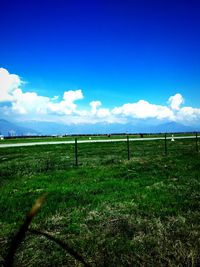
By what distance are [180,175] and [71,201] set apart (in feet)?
22.1

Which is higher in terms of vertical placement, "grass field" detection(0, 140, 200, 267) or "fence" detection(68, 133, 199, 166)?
"fence" detection(68, 133, 199, 166)

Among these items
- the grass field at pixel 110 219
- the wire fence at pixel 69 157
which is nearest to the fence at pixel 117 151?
the wire fence at pixel 69 157

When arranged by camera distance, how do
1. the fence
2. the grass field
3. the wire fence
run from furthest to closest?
the fence < the wire fence < the grass field

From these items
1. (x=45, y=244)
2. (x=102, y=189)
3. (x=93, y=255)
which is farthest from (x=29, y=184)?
(x=93, y=255)

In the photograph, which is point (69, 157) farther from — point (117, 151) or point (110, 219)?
point (110, 219)

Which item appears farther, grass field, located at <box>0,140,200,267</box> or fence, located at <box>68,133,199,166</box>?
fence, located at <box>68,133,199,166</box>

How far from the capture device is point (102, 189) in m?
10.9

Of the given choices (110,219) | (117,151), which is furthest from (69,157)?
(110,219)

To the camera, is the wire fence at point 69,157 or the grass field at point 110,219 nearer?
the grass field at point 110,219

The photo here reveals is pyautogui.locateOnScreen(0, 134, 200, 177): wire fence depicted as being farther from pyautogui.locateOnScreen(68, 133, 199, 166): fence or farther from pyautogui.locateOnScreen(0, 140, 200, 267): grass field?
pyautogui.locateOnScreen(0, 140, 200, 267): grass field

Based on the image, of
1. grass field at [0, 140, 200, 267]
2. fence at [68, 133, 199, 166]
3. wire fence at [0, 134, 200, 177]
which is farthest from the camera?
fence at [68, 133, 199, 166]

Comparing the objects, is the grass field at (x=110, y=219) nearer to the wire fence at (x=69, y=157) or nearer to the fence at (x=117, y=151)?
the wire fence at (x=69, y=157)

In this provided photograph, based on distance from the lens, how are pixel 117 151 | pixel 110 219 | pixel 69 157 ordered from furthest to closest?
pixel 117 151
pixel 69 157
pixel 110 219

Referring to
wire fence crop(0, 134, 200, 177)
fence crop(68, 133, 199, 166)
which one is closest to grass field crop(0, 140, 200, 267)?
wire fence crop(0, 134, 200, 177)
